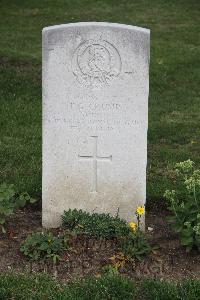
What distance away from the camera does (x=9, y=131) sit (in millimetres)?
7977

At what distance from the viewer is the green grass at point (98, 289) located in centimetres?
446

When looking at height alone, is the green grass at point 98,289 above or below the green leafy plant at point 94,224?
below

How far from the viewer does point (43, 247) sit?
16.5ft

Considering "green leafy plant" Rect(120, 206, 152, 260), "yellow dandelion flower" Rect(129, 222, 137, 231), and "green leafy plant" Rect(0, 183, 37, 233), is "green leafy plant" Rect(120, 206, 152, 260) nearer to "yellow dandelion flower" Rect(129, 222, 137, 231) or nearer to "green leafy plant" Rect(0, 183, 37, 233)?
"yellow dandelion flower" Rect(129, 222, 137, 231)

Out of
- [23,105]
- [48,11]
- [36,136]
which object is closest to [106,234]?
[36,136]

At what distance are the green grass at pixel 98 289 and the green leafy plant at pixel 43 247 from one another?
13.9 inches

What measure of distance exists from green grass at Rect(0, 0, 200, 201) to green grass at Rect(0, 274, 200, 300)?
158 centimetres

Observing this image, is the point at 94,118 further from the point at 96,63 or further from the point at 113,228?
the point at 113,228

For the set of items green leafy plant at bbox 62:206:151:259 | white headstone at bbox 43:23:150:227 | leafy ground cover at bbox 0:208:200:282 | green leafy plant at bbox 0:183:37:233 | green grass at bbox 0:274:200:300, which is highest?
white headstone at bbox 43:23:150:227

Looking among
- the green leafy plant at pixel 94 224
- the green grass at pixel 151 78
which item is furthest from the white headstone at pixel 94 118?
the green grass at pixel 151 78

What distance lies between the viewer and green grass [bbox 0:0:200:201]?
7113 mm

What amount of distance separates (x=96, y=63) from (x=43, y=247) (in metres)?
1.45

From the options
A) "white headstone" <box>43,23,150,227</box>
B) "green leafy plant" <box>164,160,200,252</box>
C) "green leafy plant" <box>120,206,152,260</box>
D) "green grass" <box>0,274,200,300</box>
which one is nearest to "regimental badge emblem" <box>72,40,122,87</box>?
"white headstone" <box>43,23,150,227</box>

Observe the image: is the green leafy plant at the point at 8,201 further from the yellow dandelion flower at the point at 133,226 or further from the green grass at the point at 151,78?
the yellow dandelion flower at the point at 133,226
